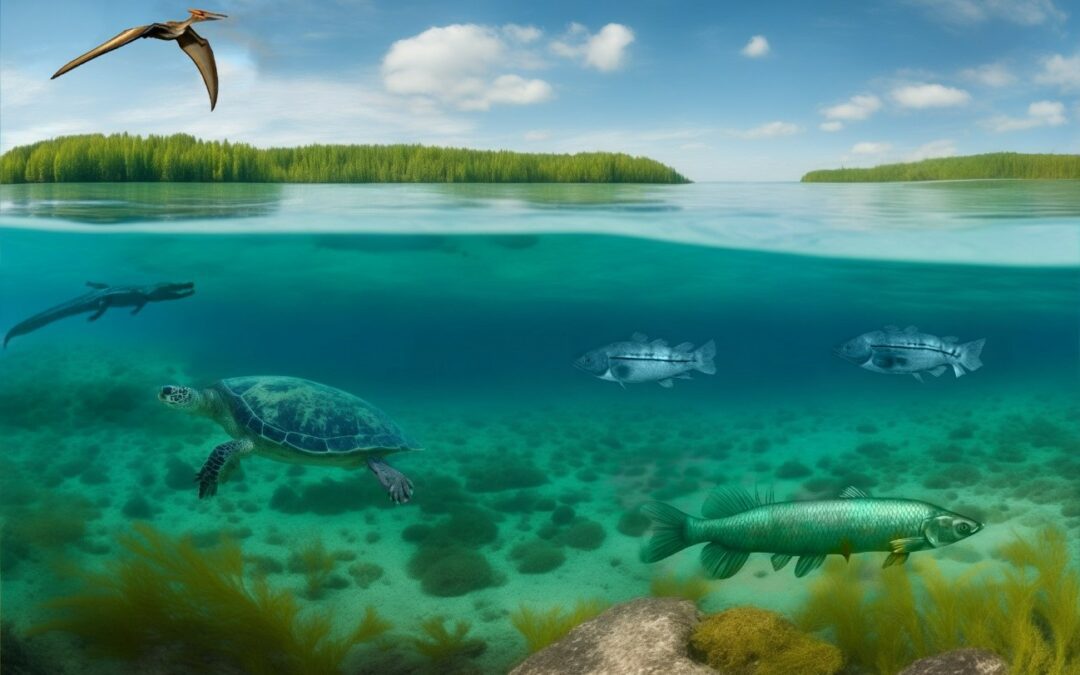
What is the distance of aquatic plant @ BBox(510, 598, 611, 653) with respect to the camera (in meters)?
5.14

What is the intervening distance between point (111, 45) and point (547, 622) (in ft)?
13.9

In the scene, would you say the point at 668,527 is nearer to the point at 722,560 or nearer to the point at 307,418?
the point at 722,560

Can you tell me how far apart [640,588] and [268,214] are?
28.5 feet

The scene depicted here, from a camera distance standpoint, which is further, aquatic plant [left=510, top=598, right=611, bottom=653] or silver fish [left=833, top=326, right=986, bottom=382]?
aquatic plant [left=510, top=598, right=611, bottom=653]

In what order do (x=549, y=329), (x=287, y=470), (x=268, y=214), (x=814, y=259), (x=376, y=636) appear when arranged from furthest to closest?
1. (x=549, y=329)
2. (x=814, y=259)
3. (x=268, y=214)
4. (x=287, y=470)
5. (x=376, y=636)

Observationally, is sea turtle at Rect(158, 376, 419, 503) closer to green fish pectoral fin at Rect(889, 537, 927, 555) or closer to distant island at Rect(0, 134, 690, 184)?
green fish pectoral fin at Rect(889, 537, 927, 555)

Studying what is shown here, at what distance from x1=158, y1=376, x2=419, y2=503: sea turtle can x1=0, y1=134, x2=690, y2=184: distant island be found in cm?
A: 443

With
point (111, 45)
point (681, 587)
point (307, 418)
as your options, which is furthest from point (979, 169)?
point (111, 45)

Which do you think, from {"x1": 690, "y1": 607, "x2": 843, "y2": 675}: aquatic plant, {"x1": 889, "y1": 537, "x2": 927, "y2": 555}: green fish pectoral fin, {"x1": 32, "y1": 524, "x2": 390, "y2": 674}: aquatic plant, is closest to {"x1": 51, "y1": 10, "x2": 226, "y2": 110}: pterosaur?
{"x1": 889, "y1": 537, "x2": 927, "y2": 555}: green fish pectoral fin

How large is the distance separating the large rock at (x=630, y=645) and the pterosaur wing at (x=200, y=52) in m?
3.49

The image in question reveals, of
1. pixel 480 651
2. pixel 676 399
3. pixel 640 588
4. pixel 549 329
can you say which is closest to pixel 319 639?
pixel 480 651

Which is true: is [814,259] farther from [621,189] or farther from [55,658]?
[55,658]

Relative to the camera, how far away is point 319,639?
216 inches

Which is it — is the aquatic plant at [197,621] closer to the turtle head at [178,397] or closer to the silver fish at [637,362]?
the turtle head at [178,397]
